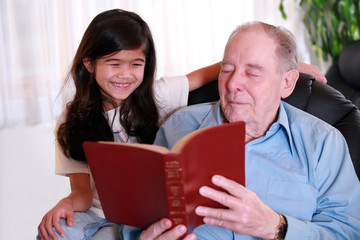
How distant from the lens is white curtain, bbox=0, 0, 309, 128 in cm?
380

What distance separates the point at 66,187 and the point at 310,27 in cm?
277

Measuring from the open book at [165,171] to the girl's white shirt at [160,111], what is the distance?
1.72 feet

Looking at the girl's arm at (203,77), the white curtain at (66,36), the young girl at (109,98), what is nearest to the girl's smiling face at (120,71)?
the young girl at (109,98)

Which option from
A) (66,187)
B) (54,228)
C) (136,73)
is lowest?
(66,187)

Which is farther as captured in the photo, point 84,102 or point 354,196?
point 84,102

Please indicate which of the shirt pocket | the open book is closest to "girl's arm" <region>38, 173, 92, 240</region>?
the open book

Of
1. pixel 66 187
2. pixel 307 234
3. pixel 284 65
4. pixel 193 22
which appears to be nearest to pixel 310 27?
pixel 193 22

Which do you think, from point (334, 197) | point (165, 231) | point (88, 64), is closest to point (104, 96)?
point (88, 64)

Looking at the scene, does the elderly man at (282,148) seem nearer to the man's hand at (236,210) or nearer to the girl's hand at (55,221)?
the man's hand at (236,210)

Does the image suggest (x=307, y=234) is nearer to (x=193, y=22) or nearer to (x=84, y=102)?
(x=84, y=102)

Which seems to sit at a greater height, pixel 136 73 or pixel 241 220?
pixel 136 73

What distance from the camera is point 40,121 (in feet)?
13.5

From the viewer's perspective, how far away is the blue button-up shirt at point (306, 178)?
4.14 ft

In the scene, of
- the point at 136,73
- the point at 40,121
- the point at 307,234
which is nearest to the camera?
the point at 307,234
